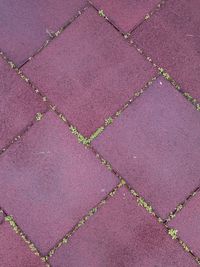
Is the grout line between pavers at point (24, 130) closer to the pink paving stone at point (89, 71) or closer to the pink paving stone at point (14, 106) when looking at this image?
the pink paving stone at point (14, 106)

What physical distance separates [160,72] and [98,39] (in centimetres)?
44

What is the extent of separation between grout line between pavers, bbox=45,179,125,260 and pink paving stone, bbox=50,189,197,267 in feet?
0.06

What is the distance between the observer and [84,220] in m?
2.46

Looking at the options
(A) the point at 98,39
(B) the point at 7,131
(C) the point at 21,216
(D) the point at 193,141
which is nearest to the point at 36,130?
(B) the point at 7,131

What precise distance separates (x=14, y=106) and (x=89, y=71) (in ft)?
1.66

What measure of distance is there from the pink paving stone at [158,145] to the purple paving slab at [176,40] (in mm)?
116

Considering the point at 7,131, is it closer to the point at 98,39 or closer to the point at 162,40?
the point at 98,39

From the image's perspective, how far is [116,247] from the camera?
2.42 meters

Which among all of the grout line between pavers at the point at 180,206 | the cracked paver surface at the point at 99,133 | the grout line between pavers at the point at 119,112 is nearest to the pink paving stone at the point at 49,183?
the cracked paver surface at the point at 99,133

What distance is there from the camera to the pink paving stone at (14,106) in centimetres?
259

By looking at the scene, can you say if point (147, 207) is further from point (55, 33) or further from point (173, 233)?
point (55, 33)

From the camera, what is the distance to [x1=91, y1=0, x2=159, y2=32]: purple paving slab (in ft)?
8.86

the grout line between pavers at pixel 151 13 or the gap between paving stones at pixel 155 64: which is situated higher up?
the grout line between pavers at pixel 151 13

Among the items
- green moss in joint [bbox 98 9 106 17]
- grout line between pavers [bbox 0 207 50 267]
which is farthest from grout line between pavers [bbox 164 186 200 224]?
green moss in joint [bbox 98 9 106 17]
